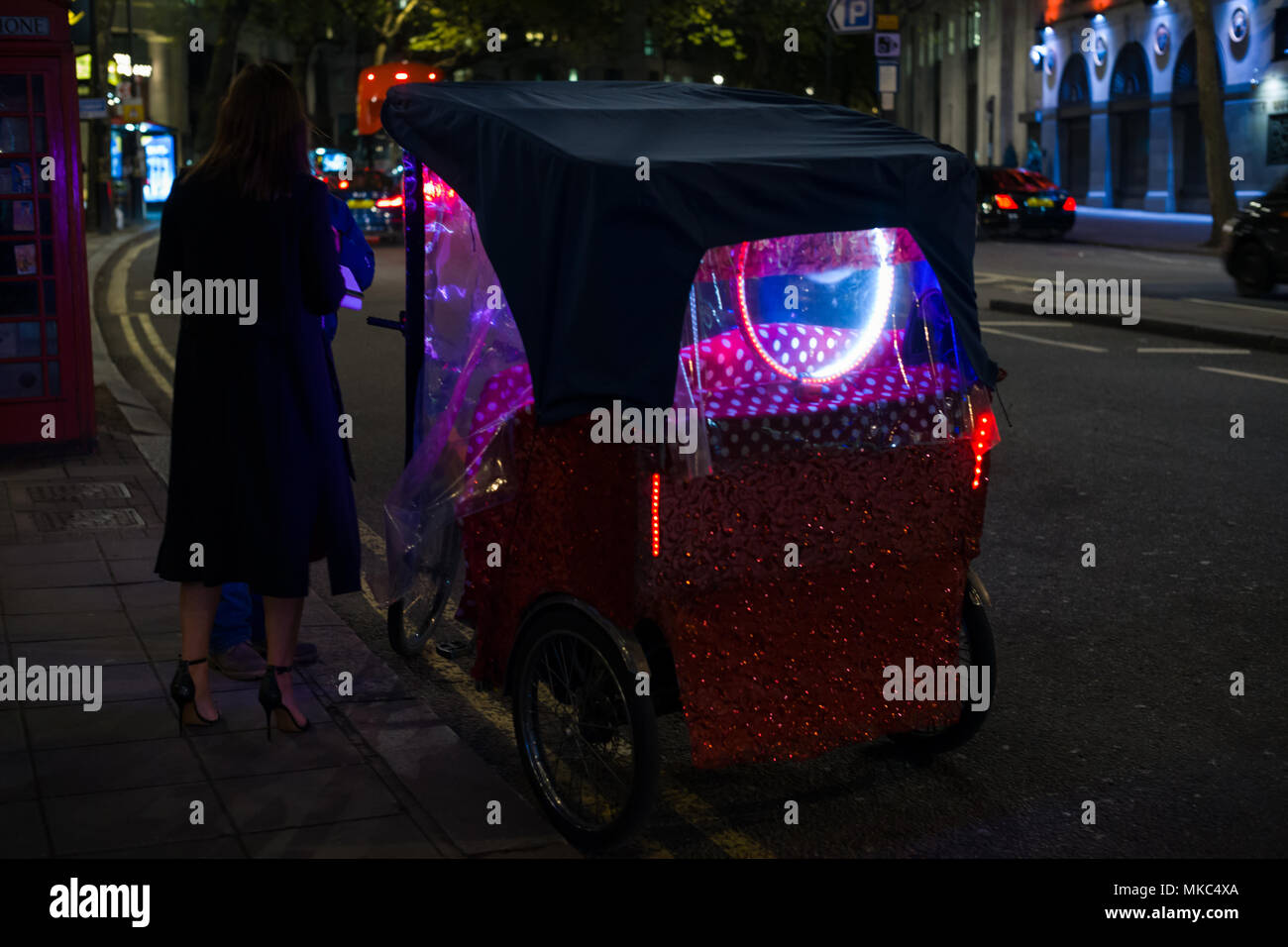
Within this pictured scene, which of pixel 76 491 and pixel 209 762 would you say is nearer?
pixel 209 762

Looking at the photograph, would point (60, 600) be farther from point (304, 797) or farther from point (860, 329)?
point (860, 329)

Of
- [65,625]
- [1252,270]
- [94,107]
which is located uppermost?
[94,107]

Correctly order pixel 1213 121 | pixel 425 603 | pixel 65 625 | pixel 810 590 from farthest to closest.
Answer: pixel 1213 121 → pixel 65 625 → pixel 425 603 → pixel 810 590

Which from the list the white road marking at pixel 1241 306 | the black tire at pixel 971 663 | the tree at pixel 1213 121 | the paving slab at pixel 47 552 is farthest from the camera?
the tree at pixel 1213 121

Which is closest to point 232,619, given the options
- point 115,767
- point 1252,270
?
point 115,767

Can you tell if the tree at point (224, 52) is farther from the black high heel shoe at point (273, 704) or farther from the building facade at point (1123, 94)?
the black high heel shoe at point (273, 704)

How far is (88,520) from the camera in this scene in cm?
745

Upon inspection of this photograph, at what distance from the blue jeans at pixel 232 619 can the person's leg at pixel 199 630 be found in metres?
0.46

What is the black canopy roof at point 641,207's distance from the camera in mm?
3791

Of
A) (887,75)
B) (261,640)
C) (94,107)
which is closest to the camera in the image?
(261,640)

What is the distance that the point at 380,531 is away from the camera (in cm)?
742

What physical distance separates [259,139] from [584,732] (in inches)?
75.3

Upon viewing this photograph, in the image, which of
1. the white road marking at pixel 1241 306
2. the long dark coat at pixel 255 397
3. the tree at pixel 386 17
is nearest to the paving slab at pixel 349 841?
the long dark coat at pixel 255 397
